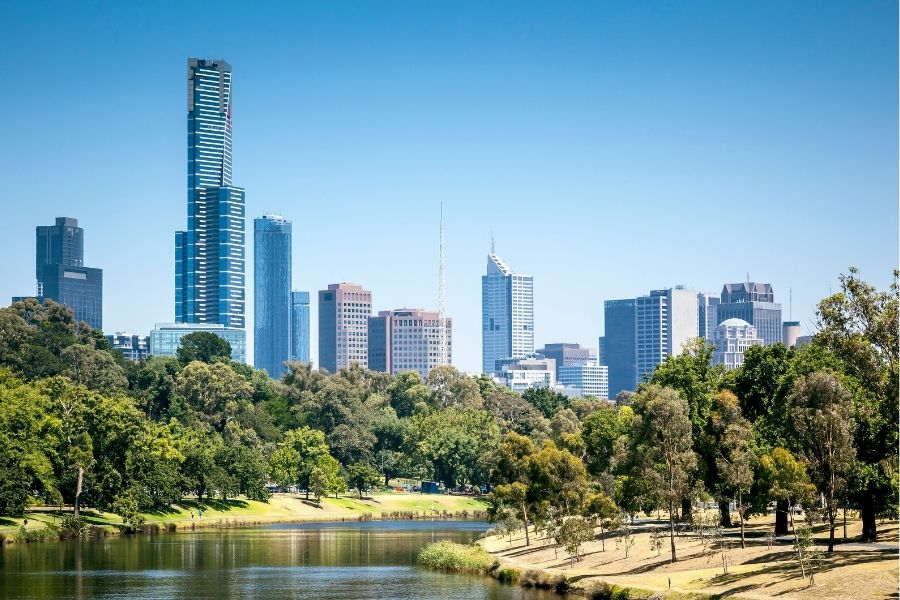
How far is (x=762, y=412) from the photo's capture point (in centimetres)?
9775

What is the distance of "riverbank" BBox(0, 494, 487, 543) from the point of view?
13050 cm

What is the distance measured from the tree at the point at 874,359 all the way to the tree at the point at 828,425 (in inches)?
61.2

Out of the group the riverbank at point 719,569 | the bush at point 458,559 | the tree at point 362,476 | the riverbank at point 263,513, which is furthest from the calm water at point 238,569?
the tree at point 362,476

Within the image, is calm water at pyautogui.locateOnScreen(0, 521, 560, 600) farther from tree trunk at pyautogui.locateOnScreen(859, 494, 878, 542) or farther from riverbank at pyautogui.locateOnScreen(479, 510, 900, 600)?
tree trunk at pyautogui.locateOnScreen(859, 494, 878, 542)

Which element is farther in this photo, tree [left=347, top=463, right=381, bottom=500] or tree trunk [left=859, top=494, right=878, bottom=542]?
tree [left=347, top=463, right=381, bottom=500]

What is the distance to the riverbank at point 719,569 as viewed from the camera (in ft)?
197

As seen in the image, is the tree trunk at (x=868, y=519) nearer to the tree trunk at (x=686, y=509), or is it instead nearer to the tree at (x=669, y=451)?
the tree at (x=669, y=451)

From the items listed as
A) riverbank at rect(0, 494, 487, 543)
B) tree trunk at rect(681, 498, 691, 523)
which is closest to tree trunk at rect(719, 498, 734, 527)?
tree trunk at rect(681, 498, 691, 523)

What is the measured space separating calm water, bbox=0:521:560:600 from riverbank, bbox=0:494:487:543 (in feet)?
27.2

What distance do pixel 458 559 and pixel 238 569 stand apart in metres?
15.1

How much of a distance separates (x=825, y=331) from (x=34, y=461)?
83.4 metres

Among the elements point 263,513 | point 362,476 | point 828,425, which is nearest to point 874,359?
point 828,425

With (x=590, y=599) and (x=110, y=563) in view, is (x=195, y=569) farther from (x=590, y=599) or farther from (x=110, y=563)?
(x=590, y=599)

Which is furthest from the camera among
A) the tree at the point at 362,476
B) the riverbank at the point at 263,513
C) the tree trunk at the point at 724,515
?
the tree at the point at 362,476
